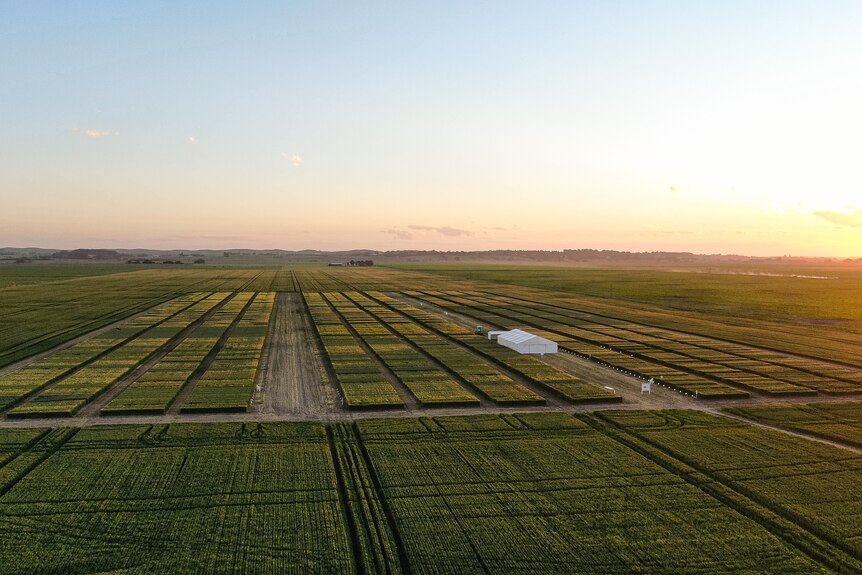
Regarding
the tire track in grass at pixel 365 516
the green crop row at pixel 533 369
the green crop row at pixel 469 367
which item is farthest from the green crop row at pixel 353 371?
the green crop row at pixel 533 369

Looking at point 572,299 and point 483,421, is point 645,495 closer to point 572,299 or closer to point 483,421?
point 483,421

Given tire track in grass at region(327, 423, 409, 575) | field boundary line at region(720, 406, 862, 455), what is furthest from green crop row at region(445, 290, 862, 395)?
tire track in grass at region(327, 423, 409, 575)

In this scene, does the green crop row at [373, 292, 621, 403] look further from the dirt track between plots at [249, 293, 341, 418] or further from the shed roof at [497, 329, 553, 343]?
the dirt track between plots at [249, 293, 341, 418]

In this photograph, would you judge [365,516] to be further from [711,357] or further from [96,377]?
[711,357]

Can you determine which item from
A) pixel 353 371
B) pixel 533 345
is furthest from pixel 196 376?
pixel 533 345

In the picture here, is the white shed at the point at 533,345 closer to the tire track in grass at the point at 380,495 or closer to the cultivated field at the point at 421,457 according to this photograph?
the cultivated field at the point at 421,457

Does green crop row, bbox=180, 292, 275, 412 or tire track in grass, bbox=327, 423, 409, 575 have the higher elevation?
green crop row, bbox=180, 292, 275, 412
